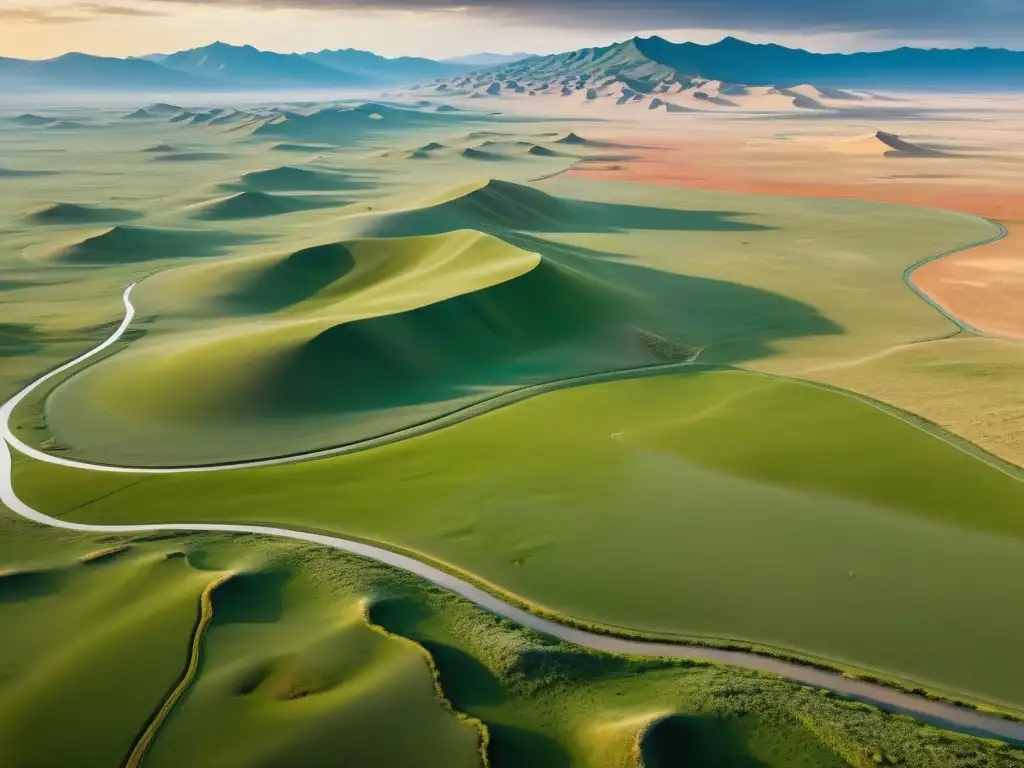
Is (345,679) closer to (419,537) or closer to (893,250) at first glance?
(419,537)

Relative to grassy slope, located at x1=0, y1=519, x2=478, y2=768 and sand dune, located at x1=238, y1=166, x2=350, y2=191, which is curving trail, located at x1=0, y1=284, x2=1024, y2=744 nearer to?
grassy slope, located at x1=0, y1=519, x2=478, y2=768

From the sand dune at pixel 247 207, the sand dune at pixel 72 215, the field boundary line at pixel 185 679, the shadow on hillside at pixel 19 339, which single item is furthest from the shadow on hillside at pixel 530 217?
the field boundary line at pixel 185 679

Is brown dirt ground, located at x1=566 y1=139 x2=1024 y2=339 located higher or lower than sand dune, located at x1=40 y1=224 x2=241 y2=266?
higher

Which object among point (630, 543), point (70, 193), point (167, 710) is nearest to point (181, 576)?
point (167, 710)

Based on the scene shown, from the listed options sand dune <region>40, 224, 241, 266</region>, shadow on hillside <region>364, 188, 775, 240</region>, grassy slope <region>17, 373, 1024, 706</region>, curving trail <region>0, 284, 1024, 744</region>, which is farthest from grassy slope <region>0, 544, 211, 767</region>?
shadow on hillside <region>364, 188, 775, 240</region>

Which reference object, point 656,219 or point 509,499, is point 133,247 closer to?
point 656,219

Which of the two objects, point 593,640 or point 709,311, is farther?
point 709,311

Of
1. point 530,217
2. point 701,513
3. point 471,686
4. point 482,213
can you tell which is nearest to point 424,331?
point 701,513
